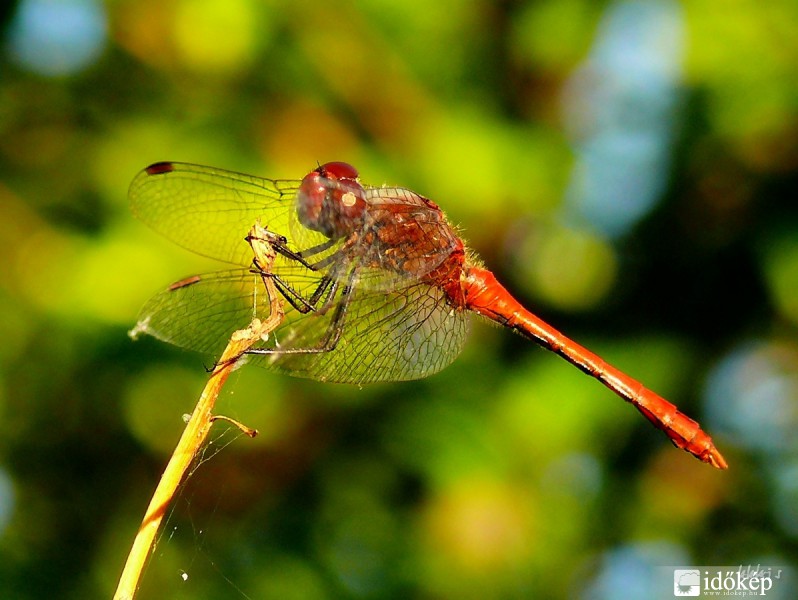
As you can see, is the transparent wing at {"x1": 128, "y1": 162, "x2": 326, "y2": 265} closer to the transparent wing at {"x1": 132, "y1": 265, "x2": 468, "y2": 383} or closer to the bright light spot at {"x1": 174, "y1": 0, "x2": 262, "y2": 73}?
the transparent wing at {"x1": 132, "y1": 265, "x2": 468, "y2": 383}

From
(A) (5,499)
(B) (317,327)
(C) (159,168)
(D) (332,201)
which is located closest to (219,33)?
(C) (159,168)

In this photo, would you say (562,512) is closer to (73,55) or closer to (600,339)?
(600,339)

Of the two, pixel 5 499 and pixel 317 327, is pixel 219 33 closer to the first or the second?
pixel 317 327

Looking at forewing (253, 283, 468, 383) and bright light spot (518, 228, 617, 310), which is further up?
bright light spot (518, 228, 617, 310)

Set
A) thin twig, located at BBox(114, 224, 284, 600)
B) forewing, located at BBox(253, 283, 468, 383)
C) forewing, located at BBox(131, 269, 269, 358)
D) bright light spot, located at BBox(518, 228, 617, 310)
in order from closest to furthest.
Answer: thin twig, located at BBox(114, 224, 284, 600), forewing, located at BBox(131, 269, 269, 358), forewing, located at BBox(253, 283, 468, 383), bright light spot, located at BBox(518, 228, 617, 310)

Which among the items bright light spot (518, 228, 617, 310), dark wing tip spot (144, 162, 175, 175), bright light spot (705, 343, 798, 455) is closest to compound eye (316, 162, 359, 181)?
dark wing tip spot (144, 162, 175, 175)

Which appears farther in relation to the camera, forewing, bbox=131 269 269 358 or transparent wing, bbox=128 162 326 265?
transparent wing, bbox=128 162 326 265
